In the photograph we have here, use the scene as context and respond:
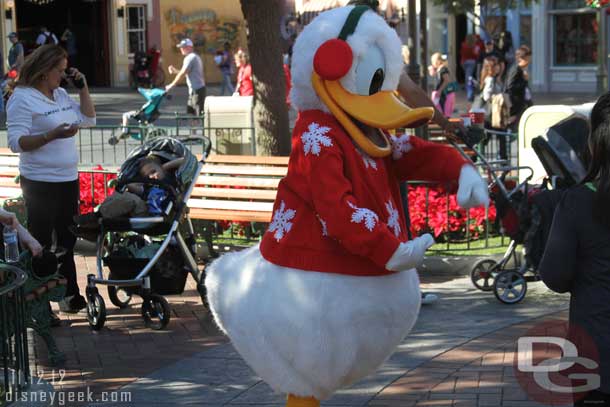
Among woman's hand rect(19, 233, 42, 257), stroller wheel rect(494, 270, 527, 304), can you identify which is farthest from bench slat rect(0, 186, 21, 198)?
stroller wheel rect(494, 270, 527, 304)

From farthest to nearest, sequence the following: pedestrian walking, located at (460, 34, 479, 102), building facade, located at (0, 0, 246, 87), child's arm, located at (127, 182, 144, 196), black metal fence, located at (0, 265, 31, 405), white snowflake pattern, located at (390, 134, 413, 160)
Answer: building facade, located at (0, 0, 246, 87) → pedestrian walking, located at (460, 34, 479, 102) → child's arm, located at (127, 182, 144, 196) → black metal fence, located at (0, 265, 31, 405) → white snowflake pattern, located at (390, 134, 413, 160)

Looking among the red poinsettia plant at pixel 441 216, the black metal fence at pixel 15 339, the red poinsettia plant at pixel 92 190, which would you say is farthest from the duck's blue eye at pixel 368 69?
the red poinsettia plant at pixel 92 190

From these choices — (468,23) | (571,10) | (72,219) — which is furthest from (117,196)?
(468,23)

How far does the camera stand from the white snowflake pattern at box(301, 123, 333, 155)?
4.07 meters

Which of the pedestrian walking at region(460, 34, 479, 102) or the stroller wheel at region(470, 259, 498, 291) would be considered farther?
→ the pedestrian walking at region(460, 34, 479, 102)

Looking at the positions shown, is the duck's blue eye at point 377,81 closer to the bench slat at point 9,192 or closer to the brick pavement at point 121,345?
the brick pavement at point 121,345

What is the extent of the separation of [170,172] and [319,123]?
331cm

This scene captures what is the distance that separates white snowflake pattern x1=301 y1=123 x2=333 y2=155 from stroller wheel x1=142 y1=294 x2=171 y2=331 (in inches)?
122

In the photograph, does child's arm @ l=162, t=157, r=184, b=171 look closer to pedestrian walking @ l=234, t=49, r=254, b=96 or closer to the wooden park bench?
the wooden park bench

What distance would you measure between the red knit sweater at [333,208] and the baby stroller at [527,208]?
0.83 m

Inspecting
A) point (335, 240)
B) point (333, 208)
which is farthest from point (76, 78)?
point (333, 208)

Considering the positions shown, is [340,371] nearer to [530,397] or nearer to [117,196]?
[530,397]

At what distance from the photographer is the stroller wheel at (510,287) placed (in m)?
7.38

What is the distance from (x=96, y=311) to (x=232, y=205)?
2.20m
